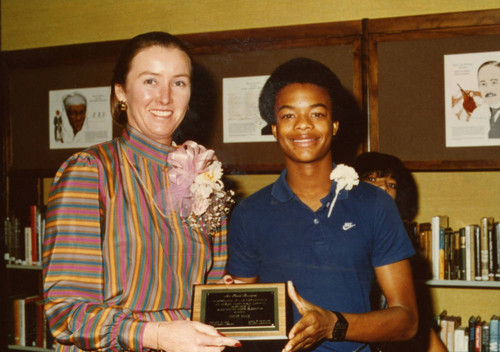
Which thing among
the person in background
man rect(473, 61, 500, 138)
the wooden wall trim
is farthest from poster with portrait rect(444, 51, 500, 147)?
the person in background

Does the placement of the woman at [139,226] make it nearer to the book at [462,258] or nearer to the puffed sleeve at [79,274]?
the puffed sleeve at [79,274]

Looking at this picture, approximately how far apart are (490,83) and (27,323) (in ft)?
10.4

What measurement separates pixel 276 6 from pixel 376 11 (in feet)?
2.04

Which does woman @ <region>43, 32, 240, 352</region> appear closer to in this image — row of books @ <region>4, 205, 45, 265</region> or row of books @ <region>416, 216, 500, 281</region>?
row of books @ <region>416, 216, 500, 281</region>

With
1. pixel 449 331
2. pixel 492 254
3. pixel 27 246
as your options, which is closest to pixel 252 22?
pixel 492 254

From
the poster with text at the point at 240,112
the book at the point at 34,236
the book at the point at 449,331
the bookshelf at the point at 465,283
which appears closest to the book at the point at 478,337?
the book at the point at 449,331

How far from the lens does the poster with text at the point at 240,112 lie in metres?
2.91

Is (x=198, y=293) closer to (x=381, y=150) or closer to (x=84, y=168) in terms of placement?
(x=84, y=168)

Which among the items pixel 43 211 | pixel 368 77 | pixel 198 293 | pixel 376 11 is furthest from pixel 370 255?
pixel 43 211

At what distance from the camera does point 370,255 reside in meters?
1.73

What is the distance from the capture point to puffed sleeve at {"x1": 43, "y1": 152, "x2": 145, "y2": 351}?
142 centimetres

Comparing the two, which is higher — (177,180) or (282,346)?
(177,180)

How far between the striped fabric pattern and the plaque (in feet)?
0.38

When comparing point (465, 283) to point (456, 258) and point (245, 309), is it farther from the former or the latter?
point (245, 309)
